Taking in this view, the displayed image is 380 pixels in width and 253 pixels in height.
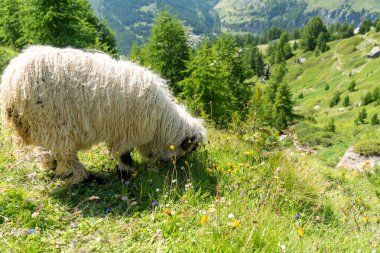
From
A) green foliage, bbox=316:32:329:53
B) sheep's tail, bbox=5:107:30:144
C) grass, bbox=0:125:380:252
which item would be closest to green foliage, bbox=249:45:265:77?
green foliage, bbox=316:32:329:53

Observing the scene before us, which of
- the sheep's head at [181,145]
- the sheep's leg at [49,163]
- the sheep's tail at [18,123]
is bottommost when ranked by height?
the sheep's leg at [49,163]

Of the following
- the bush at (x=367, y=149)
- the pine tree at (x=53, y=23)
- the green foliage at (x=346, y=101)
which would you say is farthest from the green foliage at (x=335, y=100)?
the pine tree at (x=53, y=23)

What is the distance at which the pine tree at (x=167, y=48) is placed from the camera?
24.4 meters

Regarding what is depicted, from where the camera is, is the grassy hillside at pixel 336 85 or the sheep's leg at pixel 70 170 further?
the grassy hillside at pixel 336 85

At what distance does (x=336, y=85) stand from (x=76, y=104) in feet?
324

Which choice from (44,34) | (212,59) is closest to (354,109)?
(212,59)

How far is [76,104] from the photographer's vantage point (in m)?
4.65

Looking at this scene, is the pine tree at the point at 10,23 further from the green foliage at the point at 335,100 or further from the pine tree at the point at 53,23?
the green foliage at the point at 335,100

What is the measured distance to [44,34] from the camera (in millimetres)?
20812

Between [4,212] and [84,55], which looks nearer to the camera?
[4,212]

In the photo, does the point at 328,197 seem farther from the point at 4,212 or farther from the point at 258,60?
the point at 258,60

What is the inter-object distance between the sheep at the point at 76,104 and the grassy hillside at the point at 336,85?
108 feet

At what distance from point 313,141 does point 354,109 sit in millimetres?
35356

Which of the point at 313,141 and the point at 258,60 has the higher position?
the point at 258,60
